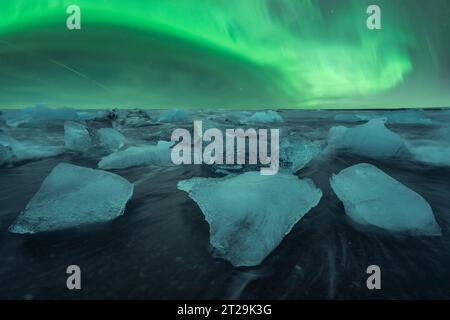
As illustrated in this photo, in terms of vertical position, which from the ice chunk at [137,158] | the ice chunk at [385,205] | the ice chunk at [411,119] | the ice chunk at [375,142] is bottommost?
the ice chunk at [385,205]

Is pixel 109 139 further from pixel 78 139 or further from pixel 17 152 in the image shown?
pixel 17 152

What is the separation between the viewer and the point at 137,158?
455 cm

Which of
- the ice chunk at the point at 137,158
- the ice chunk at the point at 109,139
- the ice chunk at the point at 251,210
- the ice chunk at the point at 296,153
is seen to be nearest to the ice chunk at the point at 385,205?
the ice chunk at the point at 251,210

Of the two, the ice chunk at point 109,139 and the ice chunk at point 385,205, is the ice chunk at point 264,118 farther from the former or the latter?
the ice chunk at point 385,205

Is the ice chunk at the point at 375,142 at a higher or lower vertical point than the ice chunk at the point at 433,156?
higher

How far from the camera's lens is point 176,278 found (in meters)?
1.65

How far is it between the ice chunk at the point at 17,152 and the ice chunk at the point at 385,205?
502 centimetres

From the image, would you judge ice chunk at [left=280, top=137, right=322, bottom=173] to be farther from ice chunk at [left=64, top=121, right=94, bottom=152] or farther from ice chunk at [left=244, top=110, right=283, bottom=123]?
ice chunk at [left=244, top=110, right=283, bottom=123]

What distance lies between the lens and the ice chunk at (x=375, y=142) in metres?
5.16

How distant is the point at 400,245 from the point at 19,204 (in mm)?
3477

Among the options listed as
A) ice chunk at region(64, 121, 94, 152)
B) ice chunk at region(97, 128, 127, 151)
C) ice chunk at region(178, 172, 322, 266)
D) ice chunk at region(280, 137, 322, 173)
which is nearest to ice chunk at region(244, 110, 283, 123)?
ice chunk at region(97, 128, 127, 151)

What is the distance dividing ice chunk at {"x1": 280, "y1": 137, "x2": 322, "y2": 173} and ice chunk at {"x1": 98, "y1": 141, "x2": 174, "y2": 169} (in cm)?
190

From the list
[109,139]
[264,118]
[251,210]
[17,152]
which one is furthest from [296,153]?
[264,118]

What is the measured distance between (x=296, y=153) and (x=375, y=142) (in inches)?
86.9
